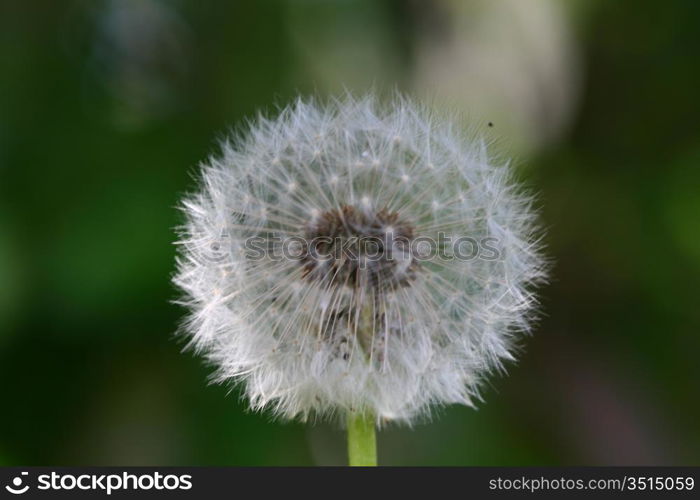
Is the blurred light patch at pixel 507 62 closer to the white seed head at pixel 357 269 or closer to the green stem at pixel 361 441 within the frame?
the white seed head at pixel 357 269

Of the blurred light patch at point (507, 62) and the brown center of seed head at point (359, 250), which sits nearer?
the brown center of seed head at point (359, 250)

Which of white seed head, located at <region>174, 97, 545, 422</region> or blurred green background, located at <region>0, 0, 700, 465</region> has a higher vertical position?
blurred green background, located at <region>0, 0, 700, 465</region>

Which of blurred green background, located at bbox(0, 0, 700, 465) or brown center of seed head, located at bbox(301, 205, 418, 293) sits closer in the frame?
brown center of seed head, located at bbox(301, 205, 418, 293)

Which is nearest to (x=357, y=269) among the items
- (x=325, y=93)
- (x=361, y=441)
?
(x=361, y=441)

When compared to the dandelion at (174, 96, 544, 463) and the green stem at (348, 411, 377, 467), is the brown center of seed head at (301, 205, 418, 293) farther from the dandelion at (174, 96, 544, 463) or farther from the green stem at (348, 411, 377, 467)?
the green stem at (348, 411, 377, 467)

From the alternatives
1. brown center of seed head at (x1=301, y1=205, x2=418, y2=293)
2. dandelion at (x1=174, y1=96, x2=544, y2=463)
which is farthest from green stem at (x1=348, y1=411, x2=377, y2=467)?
brown center of seed head at (x1=301, y1=205, x2=418, y2=293)

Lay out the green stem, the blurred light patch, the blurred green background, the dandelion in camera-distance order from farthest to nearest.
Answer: the blurred light patch < the blurred green background < the dandelion < the green stem

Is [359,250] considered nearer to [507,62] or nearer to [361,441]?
[361,441]

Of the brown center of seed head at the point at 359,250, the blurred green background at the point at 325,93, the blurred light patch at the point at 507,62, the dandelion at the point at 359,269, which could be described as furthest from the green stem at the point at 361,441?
the blurred light patch at the point at 507,62
